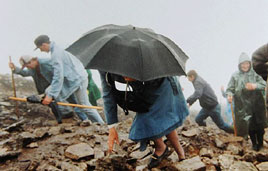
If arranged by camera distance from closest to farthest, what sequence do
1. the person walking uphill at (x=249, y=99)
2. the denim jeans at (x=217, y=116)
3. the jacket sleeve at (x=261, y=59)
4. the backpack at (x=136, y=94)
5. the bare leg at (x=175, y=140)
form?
1. the jacket sleeve at (x=261, y=59)
2. the backpack at (x=136, y=94)
3. the bare leg at (x=175, y=140)
4. the person walking uphill at (x=249, y=99)
5. the denim jeans at (x=217, y=116)

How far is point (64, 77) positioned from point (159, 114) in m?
3.54

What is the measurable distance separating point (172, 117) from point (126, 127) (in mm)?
2865

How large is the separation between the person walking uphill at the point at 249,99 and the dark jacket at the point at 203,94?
1.96 feet

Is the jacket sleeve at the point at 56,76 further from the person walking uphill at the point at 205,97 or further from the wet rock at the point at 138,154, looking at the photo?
the person walking uphill at the point at 205,97

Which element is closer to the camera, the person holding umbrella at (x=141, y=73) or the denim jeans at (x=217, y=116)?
the person holding umbrella at (x=141, y=73)

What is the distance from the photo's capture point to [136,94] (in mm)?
2275

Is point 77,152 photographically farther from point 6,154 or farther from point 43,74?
point 43,74

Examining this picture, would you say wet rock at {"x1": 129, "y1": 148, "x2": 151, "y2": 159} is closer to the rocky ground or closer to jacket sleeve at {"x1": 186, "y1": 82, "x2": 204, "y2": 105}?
the rocky ground

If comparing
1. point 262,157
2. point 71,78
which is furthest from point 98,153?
point 71,78

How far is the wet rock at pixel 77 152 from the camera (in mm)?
2975

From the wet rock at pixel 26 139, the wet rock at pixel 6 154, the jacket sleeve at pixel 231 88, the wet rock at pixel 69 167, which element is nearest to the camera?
the wet rock at pixel 69 167

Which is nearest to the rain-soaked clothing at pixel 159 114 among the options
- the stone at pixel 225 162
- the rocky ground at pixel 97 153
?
the rocky ground at pixel 97 153

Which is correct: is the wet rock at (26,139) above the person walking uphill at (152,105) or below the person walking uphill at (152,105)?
below

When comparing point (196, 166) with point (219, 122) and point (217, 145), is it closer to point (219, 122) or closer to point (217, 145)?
point (217, 145)
